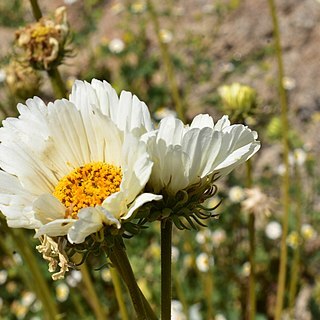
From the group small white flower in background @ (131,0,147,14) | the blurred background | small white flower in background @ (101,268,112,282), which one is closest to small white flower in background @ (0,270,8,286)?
the blurred background

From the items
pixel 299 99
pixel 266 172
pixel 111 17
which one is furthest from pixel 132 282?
Answer: pixel 111 17

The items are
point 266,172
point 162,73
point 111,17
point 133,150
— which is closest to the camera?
point 133,150

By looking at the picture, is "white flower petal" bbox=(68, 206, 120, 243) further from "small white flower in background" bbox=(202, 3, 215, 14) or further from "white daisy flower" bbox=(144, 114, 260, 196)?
"small white flower in background" bbox=(202, 3, 215, 14)

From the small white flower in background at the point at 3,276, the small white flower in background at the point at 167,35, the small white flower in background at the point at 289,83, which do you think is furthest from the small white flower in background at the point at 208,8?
the small white flower in background at the point at 3,276

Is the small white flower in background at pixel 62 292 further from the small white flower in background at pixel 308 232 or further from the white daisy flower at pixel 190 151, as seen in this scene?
the white daisy flower at pixel 190 151

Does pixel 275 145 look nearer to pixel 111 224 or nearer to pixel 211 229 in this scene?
pixel 211 229

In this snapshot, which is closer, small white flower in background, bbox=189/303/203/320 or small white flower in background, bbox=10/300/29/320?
small white flower in background, bbox=189/303/203/320
